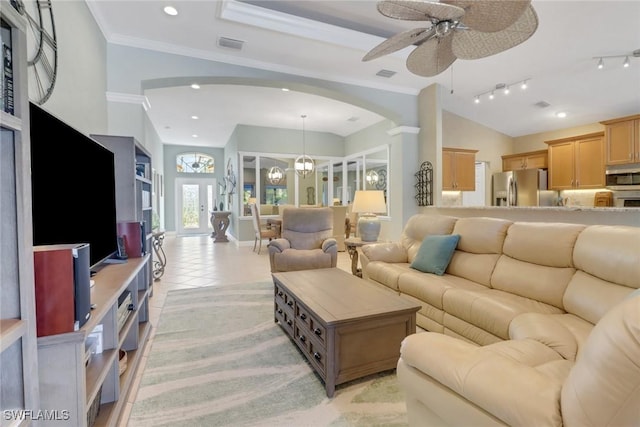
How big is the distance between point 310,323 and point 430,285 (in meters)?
1.10

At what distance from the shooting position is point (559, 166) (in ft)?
18.9

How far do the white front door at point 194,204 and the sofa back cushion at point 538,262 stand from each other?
1019 centimetres

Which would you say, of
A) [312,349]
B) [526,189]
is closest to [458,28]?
[312,349]

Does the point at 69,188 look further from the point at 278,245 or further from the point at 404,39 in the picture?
the point at 278,245

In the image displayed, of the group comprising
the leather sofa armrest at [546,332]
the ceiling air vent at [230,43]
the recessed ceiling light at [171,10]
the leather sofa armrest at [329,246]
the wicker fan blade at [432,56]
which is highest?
the ceiling air vent at [230,43]

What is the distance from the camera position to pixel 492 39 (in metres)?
2.04

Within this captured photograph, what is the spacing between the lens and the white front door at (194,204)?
10594 mm

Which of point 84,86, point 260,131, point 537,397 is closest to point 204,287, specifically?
point 84,86

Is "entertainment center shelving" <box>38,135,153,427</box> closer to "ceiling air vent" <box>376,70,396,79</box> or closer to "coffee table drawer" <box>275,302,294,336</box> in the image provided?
"coffee table drawer" <box>275,302,294,336</box>

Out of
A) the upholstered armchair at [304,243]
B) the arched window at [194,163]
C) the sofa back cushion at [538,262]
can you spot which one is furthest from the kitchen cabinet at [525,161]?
the arched window at [194,163]

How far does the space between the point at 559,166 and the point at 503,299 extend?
5270 millimetres

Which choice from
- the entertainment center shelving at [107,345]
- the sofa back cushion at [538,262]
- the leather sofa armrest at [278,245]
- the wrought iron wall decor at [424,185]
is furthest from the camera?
the wrought iron wall decor at [424,185]

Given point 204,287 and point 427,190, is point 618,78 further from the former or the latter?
point 204,287

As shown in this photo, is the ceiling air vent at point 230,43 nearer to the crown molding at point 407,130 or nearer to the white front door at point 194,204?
the crown molding at point 407,130
